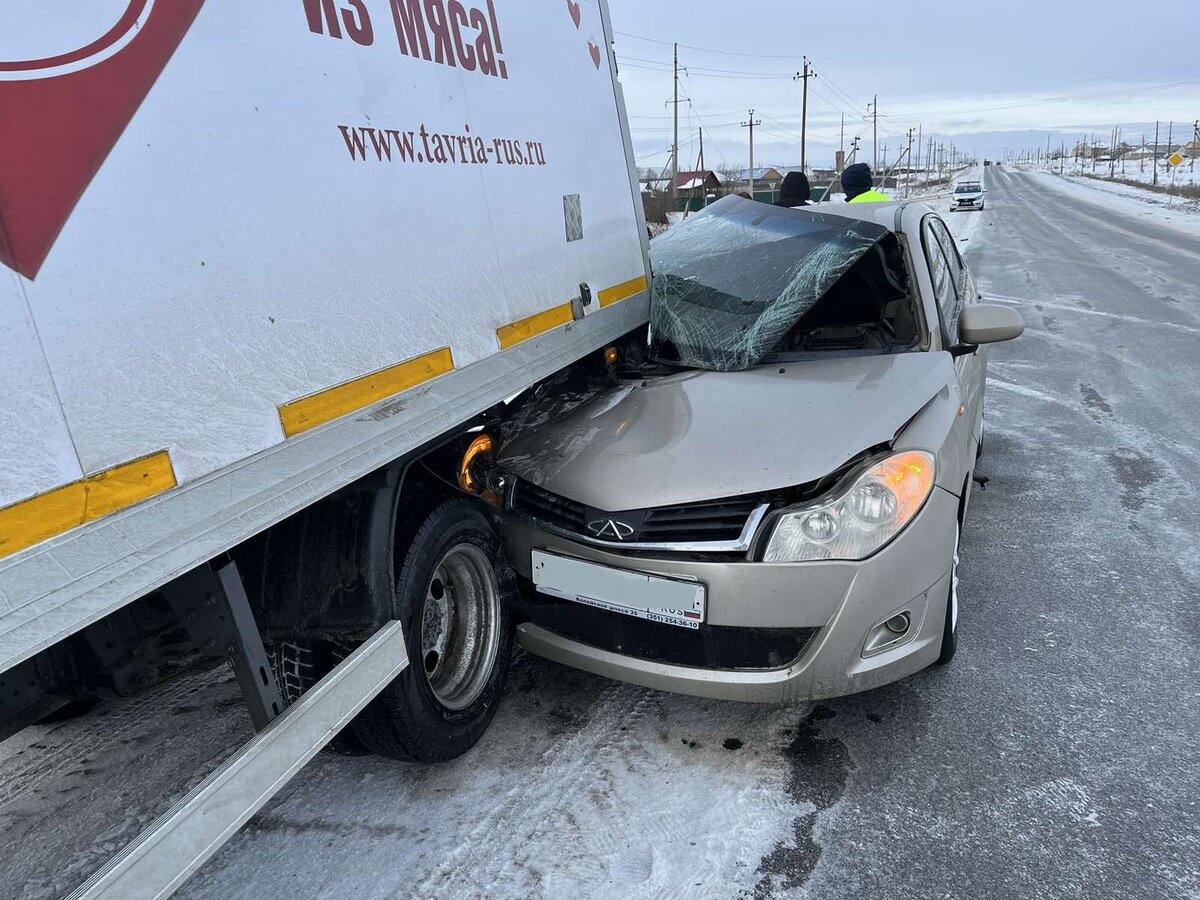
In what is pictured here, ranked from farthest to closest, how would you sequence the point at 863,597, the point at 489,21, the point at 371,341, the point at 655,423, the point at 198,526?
the point at 655,423
the point at 489,21
the point at 863,597
the point at 371,341
the point at 198,526

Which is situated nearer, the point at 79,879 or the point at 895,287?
the point at 79,879

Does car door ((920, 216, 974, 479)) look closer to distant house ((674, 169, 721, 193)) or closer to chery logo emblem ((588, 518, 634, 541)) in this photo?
chery logo emblem ((588, 518, 634, 541))

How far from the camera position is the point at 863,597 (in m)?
2.51

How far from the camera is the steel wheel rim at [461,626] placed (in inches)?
110

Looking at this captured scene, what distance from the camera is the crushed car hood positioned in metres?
2.67

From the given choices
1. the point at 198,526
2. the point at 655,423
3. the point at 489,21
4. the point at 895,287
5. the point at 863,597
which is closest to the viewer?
the point at 198,526

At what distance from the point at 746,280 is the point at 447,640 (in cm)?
220

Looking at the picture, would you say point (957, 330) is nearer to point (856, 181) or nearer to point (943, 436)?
point (943, 436)

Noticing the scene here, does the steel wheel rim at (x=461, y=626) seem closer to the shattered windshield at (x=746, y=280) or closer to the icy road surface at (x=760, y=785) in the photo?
the icy road surface at (x=760, y=785)

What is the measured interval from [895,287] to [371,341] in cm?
274

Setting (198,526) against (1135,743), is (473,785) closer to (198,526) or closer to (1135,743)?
(198,526)

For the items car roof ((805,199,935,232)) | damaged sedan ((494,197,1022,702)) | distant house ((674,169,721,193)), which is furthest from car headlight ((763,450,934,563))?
distant house ((674,169,721,193))

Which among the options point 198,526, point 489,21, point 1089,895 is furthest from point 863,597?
point 489,21

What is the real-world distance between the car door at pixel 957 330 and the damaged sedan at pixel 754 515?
0.36 feet
